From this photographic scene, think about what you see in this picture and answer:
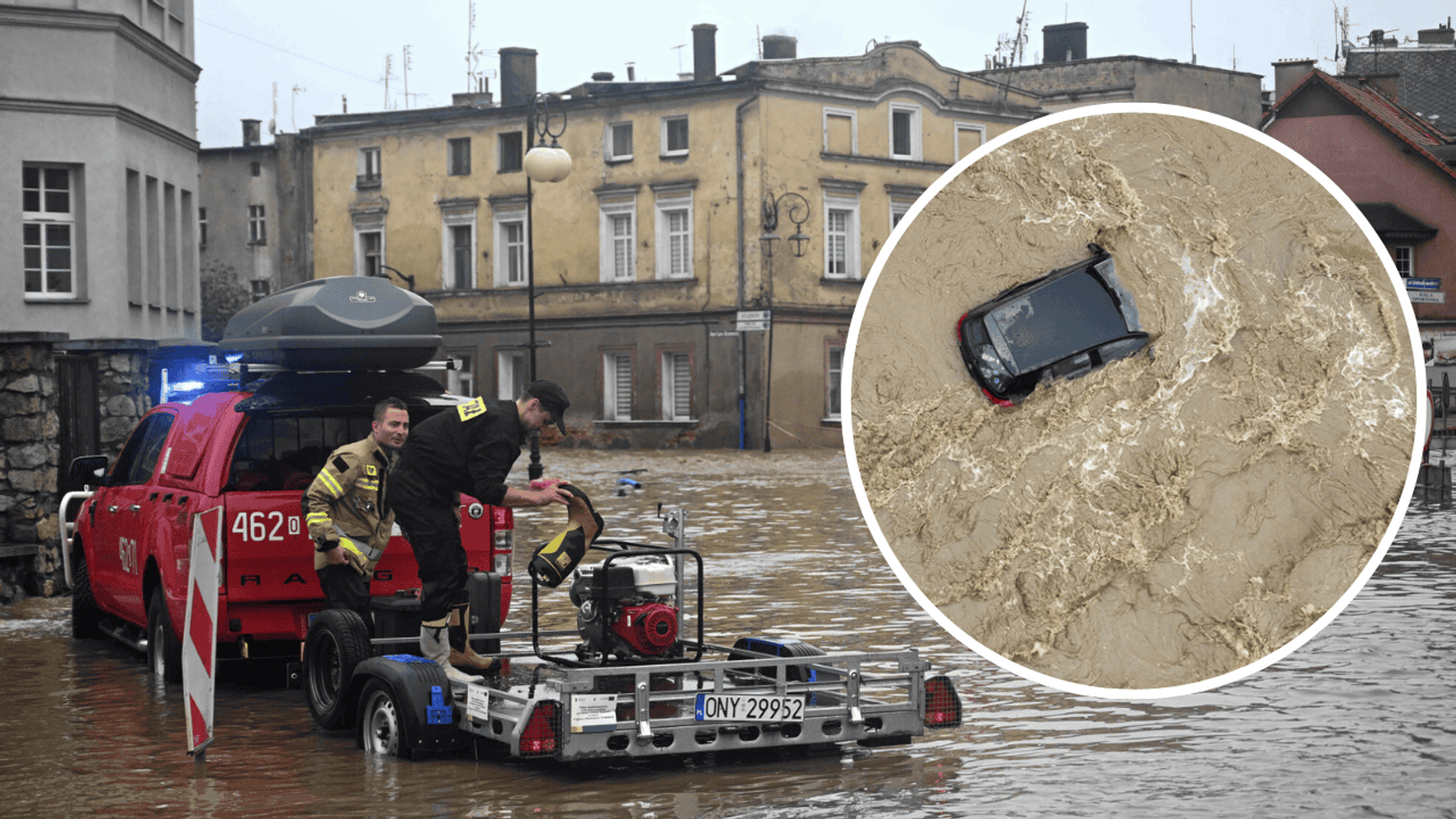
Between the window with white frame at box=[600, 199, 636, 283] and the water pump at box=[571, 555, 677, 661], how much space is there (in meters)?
42.4

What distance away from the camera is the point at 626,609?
782cm

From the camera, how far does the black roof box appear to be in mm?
9914

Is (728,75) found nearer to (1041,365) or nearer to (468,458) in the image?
(468,458)

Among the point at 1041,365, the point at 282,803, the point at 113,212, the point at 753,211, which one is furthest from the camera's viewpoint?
the point at 753,211

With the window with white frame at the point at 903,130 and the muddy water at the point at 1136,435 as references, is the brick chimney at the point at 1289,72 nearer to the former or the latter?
the window with white frame at the point at 903,130

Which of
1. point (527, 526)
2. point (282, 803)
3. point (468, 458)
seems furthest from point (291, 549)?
point (527, 526)

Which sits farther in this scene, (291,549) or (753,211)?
(753,211)

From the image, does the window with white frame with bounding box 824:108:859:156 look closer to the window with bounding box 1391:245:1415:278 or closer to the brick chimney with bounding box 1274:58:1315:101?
the window with bounding box 1391:245:1415:278

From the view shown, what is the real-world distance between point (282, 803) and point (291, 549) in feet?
8.60

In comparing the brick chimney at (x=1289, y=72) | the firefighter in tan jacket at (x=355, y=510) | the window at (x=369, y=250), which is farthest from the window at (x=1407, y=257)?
the firefighter in tan jacket at (x=355, y=510)

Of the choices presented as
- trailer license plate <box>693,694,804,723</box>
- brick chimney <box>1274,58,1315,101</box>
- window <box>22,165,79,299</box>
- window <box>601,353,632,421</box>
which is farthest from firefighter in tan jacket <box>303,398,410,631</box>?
brick chimney <box>1274,58,1315,101</box>

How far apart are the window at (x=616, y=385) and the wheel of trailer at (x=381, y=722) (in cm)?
4170

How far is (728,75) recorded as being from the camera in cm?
4819

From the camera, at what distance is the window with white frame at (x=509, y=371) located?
172 ft
